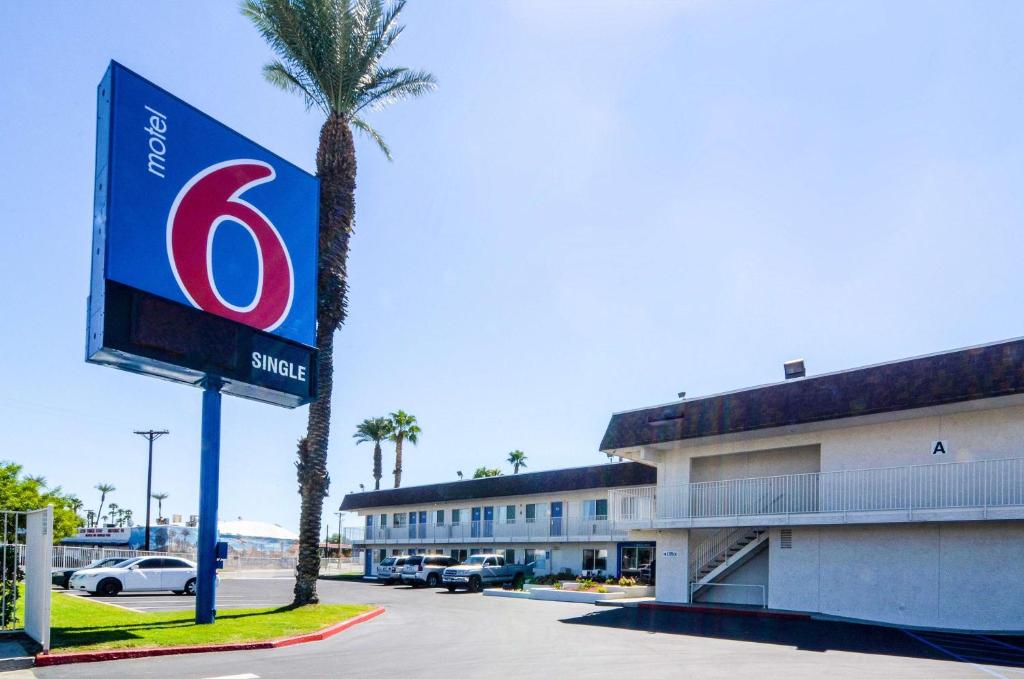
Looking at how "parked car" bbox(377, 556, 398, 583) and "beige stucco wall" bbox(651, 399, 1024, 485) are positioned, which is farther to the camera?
"parked car" bbox(377, 556, 398, 583)

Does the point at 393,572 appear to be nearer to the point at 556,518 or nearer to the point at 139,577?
the point at 556,518

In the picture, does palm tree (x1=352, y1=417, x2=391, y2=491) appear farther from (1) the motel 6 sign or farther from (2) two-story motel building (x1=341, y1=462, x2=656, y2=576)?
(1) the motel 6 sign

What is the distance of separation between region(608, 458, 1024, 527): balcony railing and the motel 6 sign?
13.7 m

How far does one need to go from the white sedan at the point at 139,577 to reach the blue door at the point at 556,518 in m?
18.6

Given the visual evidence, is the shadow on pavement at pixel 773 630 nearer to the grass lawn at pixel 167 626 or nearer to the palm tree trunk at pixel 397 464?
the grass lawn at pixel 167 626

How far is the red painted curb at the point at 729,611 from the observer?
22938mm

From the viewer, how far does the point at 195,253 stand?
655 inches

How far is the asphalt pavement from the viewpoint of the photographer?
12.4 metres

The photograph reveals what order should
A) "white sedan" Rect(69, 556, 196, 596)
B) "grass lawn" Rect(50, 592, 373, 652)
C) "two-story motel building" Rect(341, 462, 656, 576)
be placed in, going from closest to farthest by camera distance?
"grass lawn" Rect(50, 592, 373, 652) → "white sedan" Rect(69, 556, 196, 596) → "two-story motel building" Rect(341, 462, 656, 576)

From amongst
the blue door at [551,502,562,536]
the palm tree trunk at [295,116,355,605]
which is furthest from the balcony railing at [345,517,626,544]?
the palm tree trunk at [295,116,355,605]

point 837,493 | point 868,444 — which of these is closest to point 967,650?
point 837,493

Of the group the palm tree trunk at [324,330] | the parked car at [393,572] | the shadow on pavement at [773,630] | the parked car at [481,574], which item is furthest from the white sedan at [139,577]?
the shadow on pavement at [773,630]

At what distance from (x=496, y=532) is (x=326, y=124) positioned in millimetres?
27482

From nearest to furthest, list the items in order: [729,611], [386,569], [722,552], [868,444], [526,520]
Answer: [868,444] → [729,611] → [722,552] → [386,569] → [526,520]
